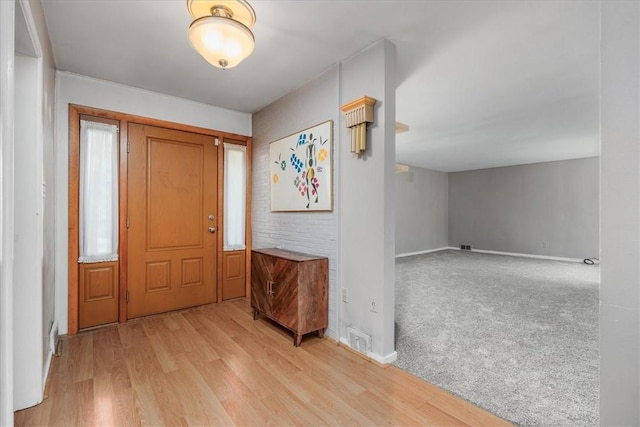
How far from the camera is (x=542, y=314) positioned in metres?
3.28

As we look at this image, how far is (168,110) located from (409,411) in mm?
3624

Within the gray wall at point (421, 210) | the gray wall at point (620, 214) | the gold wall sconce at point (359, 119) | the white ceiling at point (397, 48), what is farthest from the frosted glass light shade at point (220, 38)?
the gray wall at point (421, 210)

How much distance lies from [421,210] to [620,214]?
25.2 feet

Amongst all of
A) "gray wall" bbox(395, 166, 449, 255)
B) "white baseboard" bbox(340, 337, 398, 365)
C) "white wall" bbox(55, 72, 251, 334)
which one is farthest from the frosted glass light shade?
"gray wall" bbox(395, 166, 449, 255)

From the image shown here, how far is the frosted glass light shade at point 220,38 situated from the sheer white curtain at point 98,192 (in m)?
1.96

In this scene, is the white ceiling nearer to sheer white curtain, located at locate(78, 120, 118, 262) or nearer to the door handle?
sheer white curtain, located at locate(78, 120, 118, 262)

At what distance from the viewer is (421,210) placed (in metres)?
8.26

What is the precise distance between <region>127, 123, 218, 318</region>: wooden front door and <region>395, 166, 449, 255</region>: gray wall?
526cm

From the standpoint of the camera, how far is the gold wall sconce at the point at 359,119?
2248mm

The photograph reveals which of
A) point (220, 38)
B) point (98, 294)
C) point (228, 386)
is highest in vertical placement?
point (220, 38)

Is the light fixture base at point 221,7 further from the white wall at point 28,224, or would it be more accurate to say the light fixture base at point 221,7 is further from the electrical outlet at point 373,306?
the electrical outlet at point 373,306

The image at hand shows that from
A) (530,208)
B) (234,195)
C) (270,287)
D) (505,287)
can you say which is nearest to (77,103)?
(234,195)

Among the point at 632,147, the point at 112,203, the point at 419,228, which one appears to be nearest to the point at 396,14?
the point at 632,147

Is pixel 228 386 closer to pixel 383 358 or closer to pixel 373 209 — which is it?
pixel 383 358
